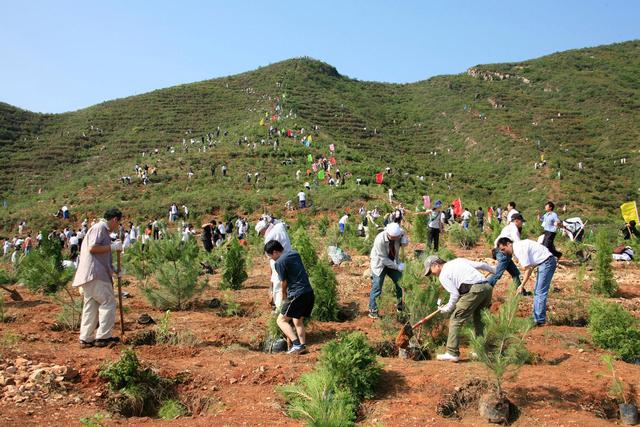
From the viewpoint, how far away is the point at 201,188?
33.8 meters

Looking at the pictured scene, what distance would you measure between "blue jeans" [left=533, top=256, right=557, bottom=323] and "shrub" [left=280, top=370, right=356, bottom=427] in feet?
11.4

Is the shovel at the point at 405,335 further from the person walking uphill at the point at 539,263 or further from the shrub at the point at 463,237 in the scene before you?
the shrub at the point at 463,237

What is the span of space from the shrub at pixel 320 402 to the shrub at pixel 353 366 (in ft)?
0.43

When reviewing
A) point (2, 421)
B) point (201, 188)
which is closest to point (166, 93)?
point (201, 188)

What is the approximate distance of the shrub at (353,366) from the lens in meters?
4.66

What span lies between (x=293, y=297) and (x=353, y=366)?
1246 mm

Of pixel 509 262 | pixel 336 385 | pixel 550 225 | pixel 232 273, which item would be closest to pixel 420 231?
pixel 550 225

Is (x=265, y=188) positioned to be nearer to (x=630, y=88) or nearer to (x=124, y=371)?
(x=124, y=371)

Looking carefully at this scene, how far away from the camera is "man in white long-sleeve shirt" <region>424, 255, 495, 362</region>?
5141mm

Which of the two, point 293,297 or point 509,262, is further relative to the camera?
point 509,262

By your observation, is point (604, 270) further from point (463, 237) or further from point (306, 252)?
point (463, 237)

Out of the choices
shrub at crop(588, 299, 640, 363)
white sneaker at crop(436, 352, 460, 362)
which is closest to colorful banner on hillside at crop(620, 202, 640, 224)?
shrub at crop(588, 299, 640, 363)

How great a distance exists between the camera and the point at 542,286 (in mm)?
6621

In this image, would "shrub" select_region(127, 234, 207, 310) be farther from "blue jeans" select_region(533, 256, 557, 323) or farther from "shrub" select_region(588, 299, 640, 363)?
"shrub" select_region(588, 299, 640, 363)
